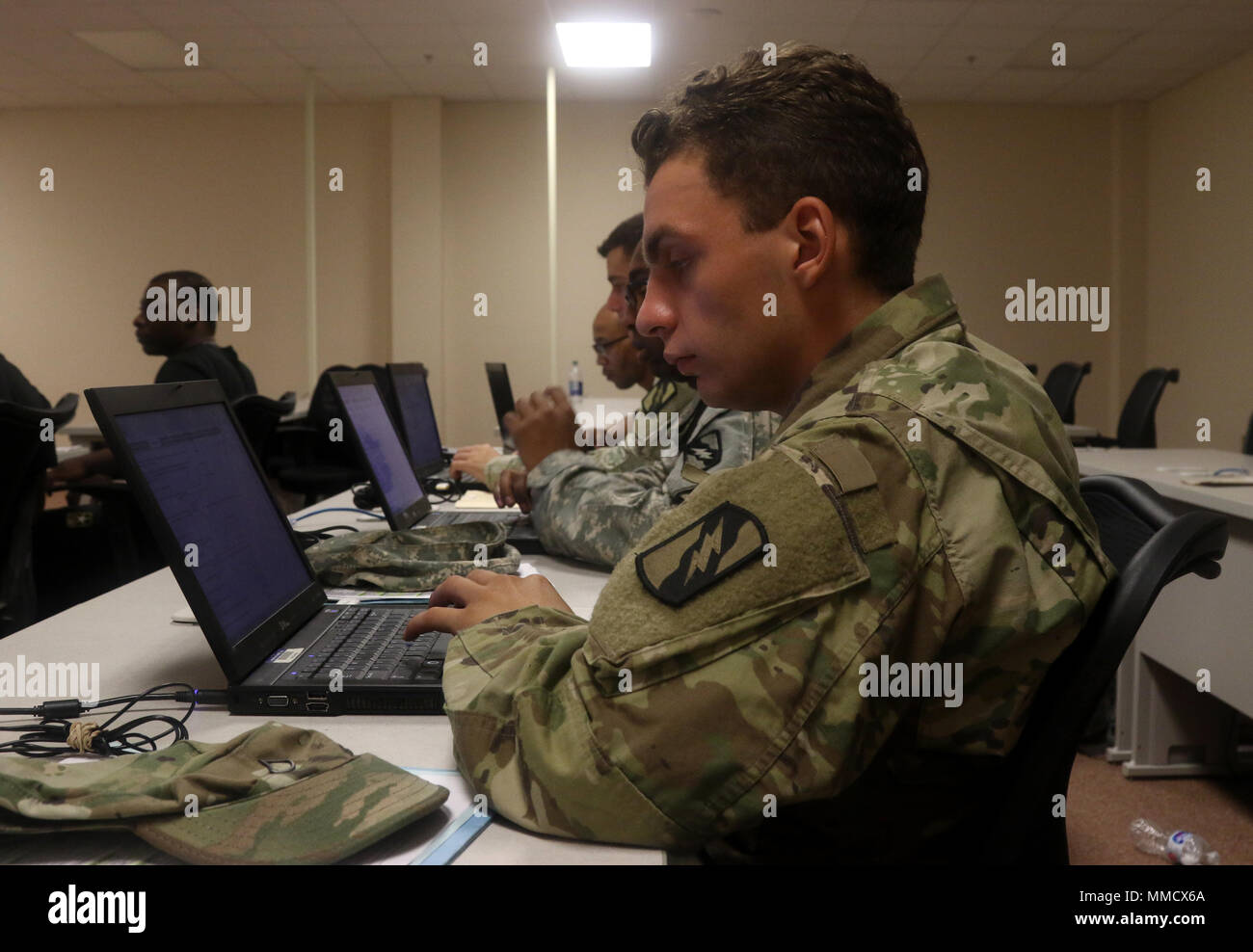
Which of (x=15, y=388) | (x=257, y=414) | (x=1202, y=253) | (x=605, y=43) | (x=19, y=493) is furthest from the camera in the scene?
(x=1202, y=253)

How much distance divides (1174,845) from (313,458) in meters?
4.00

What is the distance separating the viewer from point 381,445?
178 centimetres

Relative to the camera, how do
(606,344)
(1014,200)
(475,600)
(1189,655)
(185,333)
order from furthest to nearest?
(1014,200) → (185,333) → (606,344) → (1189,655) → (475,600)

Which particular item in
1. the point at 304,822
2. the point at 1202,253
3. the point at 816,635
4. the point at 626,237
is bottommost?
the point at 304,822

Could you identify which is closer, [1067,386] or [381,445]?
[381,445]

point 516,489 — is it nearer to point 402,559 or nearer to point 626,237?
point 402,559

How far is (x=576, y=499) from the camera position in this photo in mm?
1490

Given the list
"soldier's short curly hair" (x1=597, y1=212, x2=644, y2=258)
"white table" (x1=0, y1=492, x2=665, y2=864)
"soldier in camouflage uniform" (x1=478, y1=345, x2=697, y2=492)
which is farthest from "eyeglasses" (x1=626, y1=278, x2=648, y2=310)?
"soldier's short curly hair" (x1=597, y1=212, x2=644, y2=258)

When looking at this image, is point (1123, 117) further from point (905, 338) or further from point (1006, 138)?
point (905, 338)

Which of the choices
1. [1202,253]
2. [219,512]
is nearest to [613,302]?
[219,512]

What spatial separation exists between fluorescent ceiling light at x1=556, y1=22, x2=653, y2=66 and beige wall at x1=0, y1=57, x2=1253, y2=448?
0.92m

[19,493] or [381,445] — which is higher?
[381,445]

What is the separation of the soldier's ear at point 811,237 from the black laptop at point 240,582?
0.47m

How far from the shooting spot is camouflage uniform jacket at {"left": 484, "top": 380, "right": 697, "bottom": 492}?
6.00 ft
